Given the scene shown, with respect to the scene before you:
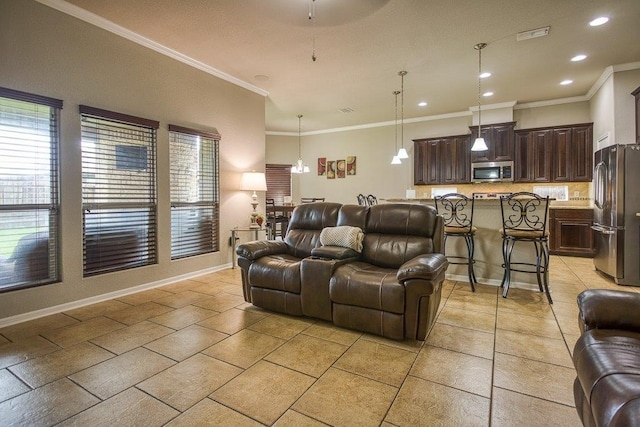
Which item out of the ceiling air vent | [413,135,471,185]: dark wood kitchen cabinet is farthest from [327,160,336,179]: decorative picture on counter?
the ceiling air vent

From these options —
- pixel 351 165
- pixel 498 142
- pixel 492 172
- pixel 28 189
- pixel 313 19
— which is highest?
pixel 313 19

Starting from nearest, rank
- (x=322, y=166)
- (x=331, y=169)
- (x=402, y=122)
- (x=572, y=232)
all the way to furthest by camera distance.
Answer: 1. (x=572, y=232)
2. (x=402, y=122)
3. (x=331, y=169)
4. (x=322, y=166)

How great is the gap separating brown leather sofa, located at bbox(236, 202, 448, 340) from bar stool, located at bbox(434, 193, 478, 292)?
927 millimetres

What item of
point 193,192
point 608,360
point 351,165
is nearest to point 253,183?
point 193,192

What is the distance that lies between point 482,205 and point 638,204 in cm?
188

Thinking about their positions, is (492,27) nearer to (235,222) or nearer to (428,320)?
(428,320)

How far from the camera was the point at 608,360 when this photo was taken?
1.19 m

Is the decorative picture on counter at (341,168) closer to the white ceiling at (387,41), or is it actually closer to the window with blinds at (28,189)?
the white ceiling at (387,41)

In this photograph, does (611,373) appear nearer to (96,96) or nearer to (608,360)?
(608,360)

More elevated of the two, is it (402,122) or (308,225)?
(402,122)

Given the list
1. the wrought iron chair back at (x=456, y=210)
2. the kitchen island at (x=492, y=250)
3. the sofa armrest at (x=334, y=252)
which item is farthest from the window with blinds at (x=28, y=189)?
the kitchen island at (x=492, y=250)

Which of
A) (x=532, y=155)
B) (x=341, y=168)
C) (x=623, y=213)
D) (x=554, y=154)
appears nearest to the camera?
(x=623, y=213)

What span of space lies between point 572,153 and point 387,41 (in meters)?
4.60

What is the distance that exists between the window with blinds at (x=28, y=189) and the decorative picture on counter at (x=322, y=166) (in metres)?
6.56
